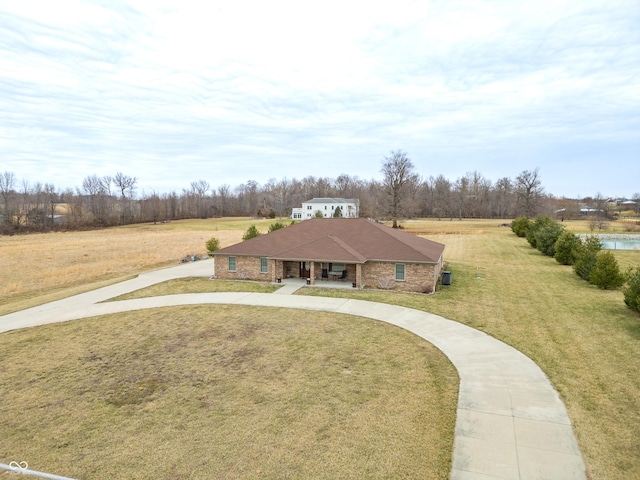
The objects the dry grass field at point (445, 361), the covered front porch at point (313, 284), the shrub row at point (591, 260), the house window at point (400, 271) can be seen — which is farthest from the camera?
the covered front porch at point (313, 284)

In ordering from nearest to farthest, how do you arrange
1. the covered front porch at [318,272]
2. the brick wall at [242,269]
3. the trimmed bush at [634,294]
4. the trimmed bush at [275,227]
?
the trimmed bush at [634,294] < the covered front porch at [318,272] < the brick wall at [242,269] < the trimmed bush at [275,227]

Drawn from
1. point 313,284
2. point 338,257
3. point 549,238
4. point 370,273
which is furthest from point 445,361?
point 549,238

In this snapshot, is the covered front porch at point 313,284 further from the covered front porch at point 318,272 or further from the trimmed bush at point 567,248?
the trimmed bush at point 567,248

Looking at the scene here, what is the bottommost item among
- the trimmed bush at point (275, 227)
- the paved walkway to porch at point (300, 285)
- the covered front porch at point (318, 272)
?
the paved walkway to porch at point (300, 285)

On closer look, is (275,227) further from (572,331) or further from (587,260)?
(572,331)

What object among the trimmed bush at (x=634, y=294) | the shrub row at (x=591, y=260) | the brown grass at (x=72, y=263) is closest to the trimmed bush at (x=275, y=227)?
the brown grass at (x=72, y=263)

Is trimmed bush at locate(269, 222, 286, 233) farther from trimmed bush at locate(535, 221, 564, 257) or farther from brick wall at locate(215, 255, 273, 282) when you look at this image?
trimmed bush at locate(535, 221, 564, 257)
